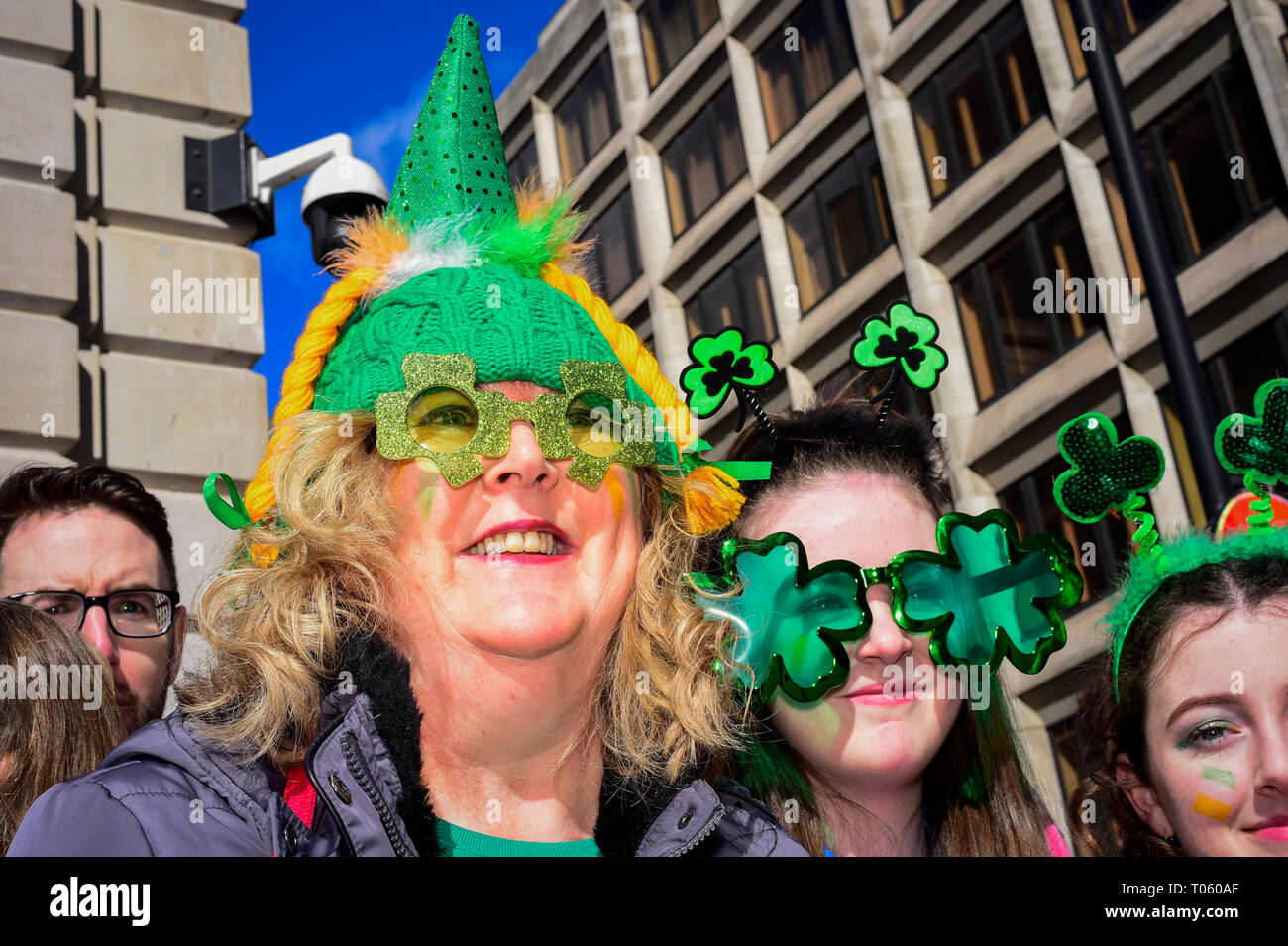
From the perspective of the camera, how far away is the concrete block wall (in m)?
4.99

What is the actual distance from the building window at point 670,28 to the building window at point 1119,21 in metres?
6.89

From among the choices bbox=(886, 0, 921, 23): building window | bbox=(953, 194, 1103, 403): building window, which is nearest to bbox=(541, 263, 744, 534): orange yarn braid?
bbox=(953, 194, 1103, 403): building window

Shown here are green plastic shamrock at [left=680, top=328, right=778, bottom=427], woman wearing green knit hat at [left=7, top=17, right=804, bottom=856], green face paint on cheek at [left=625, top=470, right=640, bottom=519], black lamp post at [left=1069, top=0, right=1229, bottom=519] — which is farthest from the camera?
black lamp post at [left=1069, top=0, right=1229, bottom=519]

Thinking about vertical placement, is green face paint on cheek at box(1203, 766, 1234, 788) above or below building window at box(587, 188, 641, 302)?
below

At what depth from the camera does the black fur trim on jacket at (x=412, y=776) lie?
2.45 m

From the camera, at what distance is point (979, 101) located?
54.5ft

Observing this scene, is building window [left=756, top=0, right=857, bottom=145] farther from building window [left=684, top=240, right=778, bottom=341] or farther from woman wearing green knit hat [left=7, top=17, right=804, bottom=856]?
woman wearing green knit hat [left=7, top=17, right=804, bottom=856]

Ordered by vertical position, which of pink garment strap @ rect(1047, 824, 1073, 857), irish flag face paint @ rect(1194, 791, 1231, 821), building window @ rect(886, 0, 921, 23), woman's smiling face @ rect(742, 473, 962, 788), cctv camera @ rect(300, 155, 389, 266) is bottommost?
irish flag face paint @ rect(1194, 791, 1231, 821)

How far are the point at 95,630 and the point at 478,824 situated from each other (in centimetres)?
144

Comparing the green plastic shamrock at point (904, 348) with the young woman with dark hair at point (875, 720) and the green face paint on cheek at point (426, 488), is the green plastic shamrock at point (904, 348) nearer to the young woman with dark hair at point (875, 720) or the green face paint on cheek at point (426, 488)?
the young woman with dark hair at point (875, 720)

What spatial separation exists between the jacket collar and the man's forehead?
4.11ft

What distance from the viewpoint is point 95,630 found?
11.3 ft

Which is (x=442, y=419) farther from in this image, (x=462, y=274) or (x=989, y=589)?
(x=989, y=589)

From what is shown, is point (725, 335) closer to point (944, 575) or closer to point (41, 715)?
point (944, 575)
